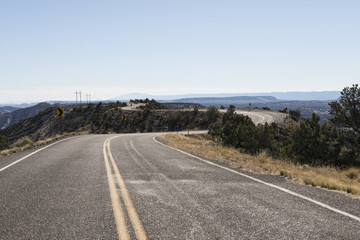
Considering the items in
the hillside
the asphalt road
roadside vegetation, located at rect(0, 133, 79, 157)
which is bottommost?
the hillside

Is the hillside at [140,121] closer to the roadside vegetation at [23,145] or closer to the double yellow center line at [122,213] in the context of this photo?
the roadside vegetation at [23,145]

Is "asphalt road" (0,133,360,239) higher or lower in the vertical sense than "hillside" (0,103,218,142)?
higher

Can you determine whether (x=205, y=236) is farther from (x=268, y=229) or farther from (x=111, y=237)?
(x=111, y=237)

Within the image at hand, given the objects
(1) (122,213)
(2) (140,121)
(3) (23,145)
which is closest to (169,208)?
(1) (122,213)

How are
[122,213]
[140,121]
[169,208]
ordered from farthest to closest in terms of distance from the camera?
[140,121] → [169,208] → [122,213]

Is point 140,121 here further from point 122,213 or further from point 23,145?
point 122,213

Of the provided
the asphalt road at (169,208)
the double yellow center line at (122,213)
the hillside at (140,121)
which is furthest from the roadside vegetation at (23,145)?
the hillside at (140,121)

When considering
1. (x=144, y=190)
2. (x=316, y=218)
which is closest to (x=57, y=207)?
(x=144, y=190)

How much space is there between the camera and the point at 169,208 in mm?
4859

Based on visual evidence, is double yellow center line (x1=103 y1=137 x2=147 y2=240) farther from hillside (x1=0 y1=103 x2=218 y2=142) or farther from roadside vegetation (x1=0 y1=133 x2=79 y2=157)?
hillside (x1=0 y1=103 x2=218 y2=142)

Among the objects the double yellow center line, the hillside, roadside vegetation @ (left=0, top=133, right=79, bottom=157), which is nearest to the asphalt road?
the double yellow center line

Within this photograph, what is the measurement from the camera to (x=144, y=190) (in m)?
6.11

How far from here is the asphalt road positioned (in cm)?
387

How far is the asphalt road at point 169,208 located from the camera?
387 centimetres
